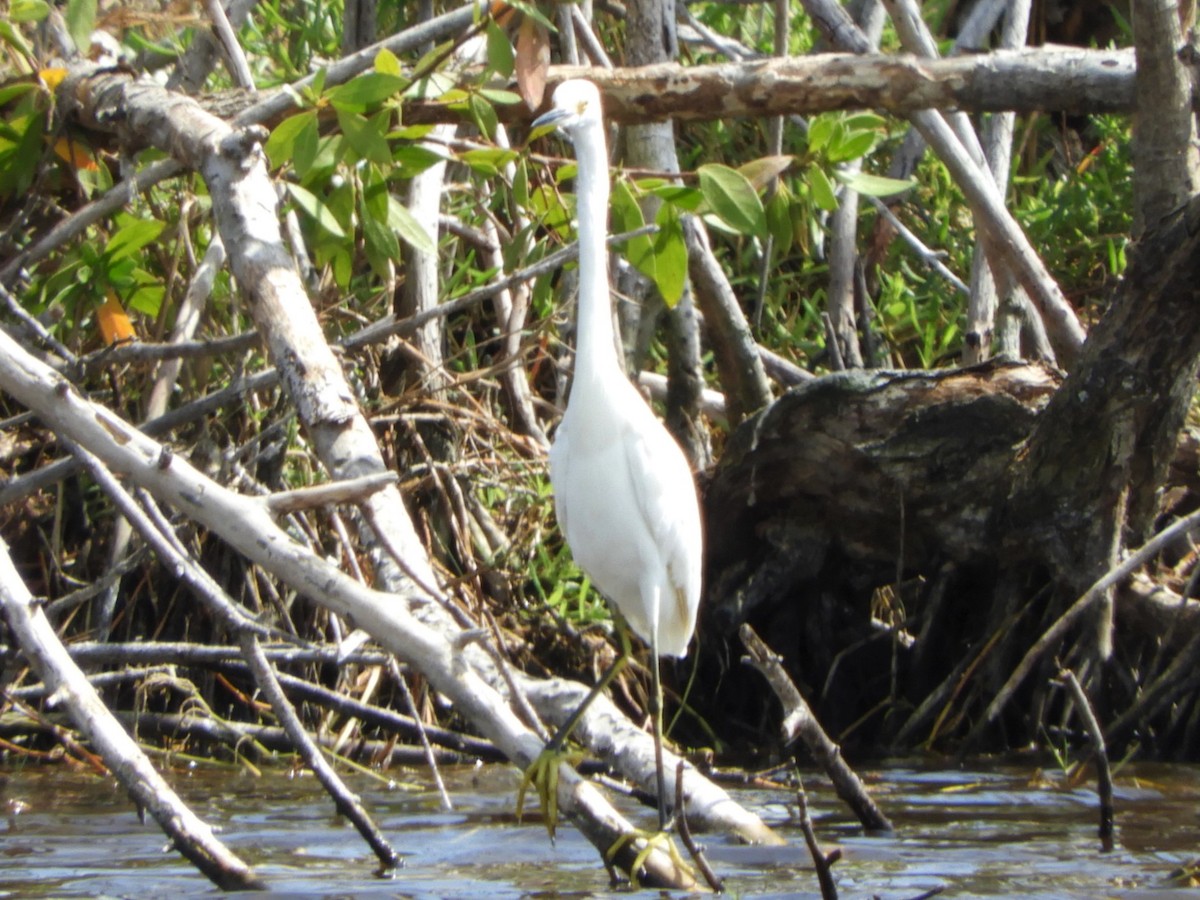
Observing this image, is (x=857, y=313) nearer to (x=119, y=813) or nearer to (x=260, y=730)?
(x=260, y=730)

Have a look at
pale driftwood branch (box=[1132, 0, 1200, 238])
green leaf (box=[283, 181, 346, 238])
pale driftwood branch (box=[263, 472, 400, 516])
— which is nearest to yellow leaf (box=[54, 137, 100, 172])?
green leaf (box=[283, 181, 346, 238])

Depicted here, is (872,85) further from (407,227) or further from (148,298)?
(148,298)

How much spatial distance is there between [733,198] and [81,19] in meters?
1.49

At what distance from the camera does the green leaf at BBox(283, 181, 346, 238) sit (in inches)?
133

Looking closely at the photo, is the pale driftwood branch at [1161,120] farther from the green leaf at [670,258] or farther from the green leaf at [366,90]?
the green leaf at [366,90]

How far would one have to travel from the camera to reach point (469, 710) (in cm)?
239

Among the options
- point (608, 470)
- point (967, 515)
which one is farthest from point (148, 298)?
point (967, 515)

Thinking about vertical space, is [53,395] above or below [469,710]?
above

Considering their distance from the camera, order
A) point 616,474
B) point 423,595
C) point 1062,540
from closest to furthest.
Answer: point 423,595 → point 616,474 → point 1062,540

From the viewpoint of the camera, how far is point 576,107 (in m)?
3.27

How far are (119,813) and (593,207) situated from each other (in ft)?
6.29

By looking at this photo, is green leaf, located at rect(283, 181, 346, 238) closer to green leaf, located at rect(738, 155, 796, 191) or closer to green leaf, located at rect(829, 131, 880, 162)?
green leaf, located at rect(738, 155, 796, 191)

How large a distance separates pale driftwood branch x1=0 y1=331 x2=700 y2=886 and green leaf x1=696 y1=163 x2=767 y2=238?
141cm

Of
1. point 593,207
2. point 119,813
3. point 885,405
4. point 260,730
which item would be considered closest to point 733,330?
point 885,405
